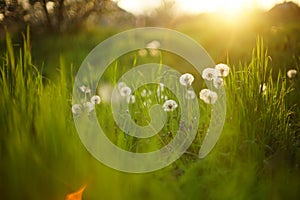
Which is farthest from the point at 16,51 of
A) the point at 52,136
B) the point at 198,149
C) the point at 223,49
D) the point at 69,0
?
the point at 52,136

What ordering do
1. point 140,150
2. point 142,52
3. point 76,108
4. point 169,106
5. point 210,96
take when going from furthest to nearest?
point 142,52 → point 169,106 → point 210,96 → point 76,108 → point 140,150

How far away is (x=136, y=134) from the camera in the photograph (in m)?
2.34

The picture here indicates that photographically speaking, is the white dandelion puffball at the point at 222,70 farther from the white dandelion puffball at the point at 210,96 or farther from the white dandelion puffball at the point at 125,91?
the white dandelion puffball at the point at 125,91

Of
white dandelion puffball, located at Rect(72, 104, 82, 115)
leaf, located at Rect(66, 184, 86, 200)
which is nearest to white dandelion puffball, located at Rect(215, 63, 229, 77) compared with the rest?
white dandelion puffball, located at Rect(72, 104, 82, 115)

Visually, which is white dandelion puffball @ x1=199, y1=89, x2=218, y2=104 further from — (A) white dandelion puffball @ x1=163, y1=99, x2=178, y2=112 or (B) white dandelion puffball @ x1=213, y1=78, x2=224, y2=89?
(A) white dandelion puffball @ x1=163, y1=99, x2=178, y2=112

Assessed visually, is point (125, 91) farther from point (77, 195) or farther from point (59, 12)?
point (59, 12)

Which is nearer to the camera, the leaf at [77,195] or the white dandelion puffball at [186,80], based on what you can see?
the leaf at [77,195]

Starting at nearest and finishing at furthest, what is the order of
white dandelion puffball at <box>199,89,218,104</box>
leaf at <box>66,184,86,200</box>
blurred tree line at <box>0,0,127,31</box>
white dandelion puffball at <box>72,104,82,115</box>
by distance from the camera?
leaf at <box>66,184,86,200</box>
white dandelion puffball at <box>72,104,82,115</box>
white dandelion puffball at <box>199,89,218,104</box>
blurred tree line at <box>0,0,127,31</box>

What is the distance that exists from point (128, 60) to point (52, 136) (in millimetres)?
4826

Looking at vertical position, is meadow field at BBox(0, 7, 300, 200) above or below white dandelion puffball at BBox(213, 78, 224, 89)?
below

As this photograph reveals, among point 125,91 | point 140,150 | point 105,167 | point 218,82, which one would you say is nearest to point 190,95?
point 218,82

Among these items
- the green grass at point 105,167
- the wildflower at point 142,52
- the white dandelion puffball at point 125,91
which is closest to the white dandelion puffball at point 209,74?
the green grass at point 105,167

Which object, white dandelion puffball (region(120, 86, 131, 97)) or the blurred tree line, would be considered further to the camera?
the blurred tree line

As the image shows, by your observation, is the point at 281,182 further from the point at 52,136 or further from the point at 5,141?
the point at 5,141
